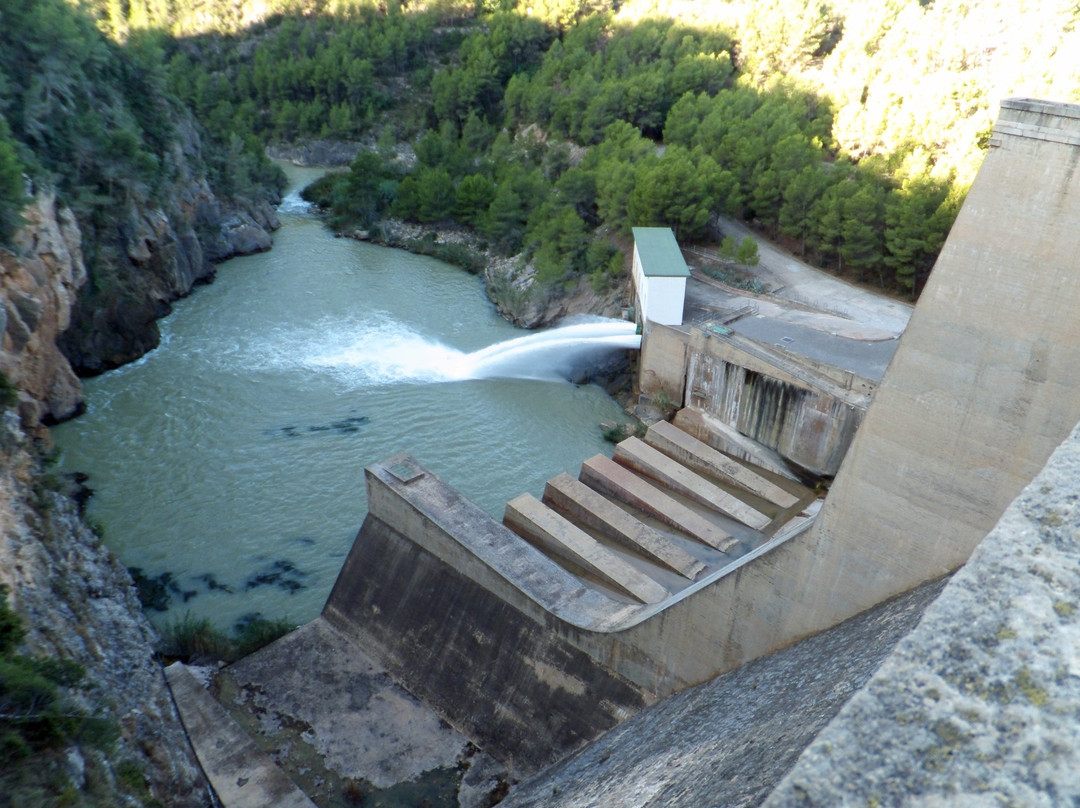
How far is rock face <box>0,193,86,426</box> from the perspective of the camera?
Result: 56.9 feet

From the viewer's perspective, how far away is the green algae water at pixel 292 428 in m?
16.0

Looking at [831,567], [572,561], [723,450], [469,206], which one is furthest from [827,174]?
[831,567]

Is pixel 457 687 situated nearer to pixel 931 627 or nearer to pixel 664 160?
pixel 931 627

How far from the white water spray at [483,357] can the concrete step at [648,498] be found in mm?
5985

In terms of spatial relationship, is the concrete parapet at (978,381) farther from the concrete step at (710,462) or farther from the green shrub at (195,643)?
the green shrub at (195,643)

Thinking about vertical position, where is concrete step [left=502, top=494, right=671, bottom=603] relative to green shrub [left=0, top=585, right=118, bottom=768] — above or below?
below

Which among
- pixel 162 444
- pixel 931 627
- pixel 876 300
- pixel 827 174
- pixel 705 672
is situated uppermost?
pixel 931 627

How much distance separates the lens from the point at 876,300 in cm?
2239

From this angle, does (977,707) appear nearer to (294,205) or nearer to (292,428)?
(292,428)

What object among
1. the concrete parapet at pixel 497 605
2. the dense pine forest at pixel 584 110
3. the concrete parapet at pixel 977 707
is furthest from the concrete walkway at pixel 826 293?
the concrete parapet at pixel 977 707

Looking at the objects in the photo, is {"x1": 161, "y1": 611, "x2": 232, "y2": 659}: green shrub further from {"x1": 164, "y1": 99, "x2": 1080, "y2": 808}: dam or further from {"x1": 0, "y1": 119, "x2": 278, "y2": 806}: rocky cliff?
{"x1": 164, "y1": 99, "x2": 1080, "y2": 808}: dam

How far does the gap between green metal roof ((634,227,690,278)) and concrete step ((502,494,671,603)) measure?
7498 mm

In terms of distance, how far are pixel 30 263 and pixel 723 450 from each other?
54.5ft

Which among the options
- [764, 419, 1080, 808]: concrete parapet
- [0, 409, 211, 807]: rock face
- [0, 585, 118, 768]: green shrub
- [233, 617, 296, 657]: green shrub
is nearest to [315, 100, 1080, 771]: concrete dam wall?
[233, 617, 296, 657]: green shrub
